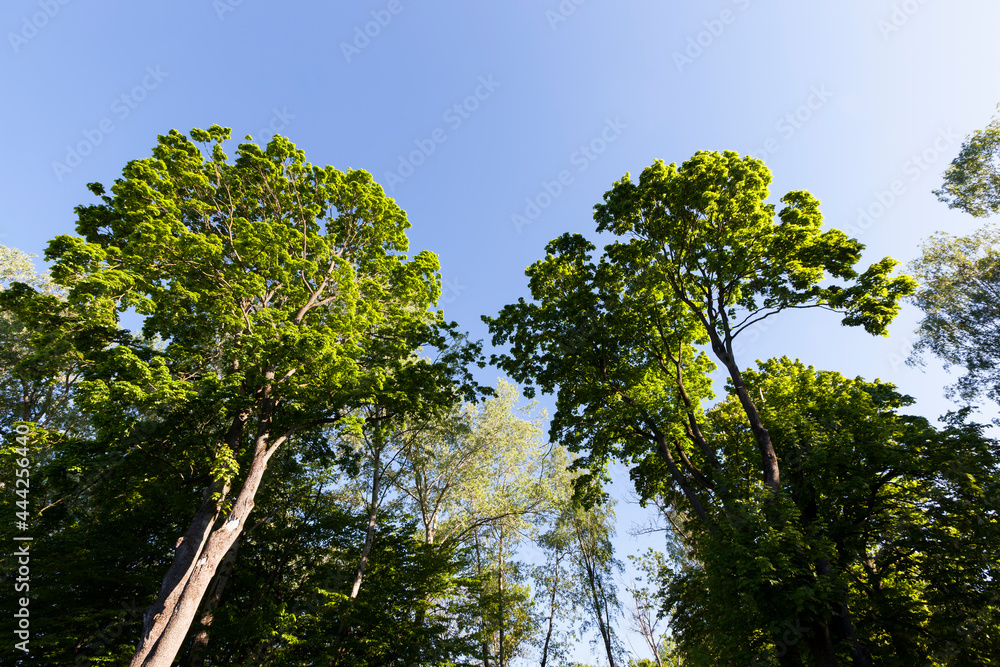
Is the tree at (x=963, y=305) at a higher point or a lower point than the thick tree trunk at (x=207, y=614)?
higher

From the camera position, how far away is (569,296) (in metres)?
13.8

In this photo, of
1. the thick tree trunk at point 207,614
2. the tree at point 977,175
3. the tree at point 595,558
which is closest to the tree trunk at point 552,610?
the tree at point 595,558

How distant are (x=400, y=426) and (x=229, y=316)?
6.04 m

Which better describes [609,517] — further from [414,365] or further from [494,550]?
[414,365]

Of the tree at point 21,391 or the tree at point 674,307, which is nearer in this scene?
the tree at point 674,307

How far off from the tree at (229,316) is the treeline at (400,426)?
0.26 ft

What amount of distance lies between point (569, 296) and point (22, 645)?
16236 millimetres

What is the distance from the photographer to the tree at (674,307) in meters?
11.1

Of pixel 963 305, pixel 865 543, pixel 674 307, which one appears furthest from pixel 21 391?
pixel 963 305

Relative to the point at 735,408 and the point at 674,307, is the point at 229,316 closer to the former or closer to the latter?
the point at 674,307

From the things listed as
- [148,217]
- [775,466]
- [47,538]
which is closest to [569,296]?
[775,466]

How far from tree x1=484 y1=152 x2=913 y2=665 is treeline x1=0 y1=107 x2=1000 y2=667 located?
85 mm

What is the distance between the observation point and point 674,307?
45.5ft

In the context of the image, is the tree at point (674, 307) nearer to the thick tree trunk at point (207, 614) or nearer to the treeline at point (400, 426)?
the treeline at point (400, 426)
